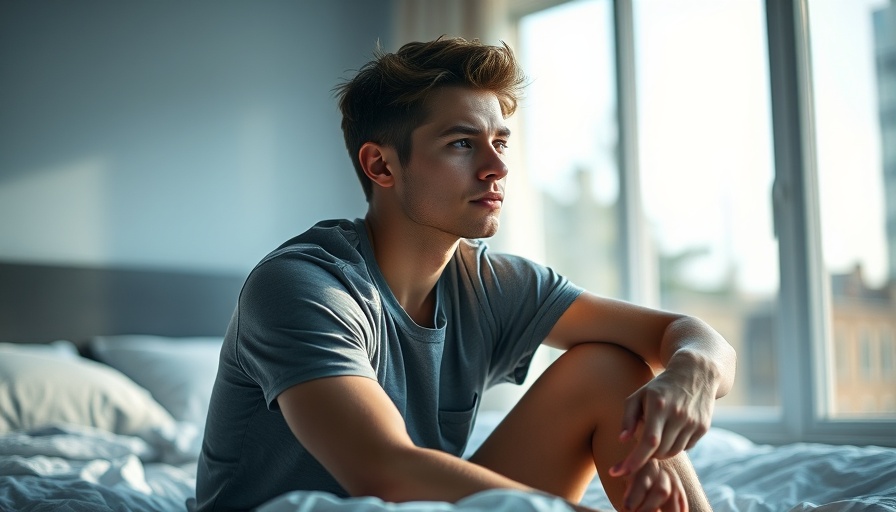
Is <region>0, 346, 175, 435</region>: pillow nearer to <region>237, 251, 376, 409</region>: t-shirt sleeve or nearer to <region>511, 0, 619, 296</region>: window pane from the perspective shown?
<region>237, 251, 376, 409</region>: t-shirt sleeve

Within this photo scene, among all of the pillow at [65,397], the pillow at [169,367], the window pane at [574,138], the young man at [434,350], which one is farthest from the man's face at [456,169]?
the window pane at [574,138]

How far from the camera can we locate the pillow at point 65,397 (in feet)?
7.18

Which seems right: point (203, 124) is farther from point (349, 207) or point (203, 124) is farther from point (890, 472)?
point (890, 472)

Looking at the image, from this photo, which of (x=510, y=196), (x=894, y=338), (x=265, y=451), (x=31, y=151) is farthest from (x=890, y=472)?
(x=31, y=151)

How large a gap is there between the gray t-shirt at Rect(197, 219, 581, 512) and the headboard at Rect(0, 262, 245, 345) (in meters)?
1.54

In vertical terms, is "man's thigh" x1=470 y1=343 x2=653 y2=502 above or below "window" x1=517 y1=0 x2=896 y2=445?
below

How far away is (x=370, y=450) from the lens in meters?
1.01

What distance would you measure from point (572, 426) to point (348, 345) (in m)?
0.47

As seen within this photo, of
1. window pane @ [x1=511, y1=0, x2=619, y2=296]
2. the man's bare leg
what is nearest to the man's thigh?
the man's bare leg

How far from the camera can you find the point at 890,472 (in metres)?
1.42

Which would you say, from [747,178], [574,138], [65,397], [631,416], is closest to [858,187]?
[747,178]

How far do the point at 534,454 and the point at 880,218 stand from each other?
76.4 inches

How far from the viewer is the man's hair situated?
152cm

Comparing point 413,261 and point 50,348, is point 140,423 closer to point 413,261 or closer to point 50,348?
point 50,348
